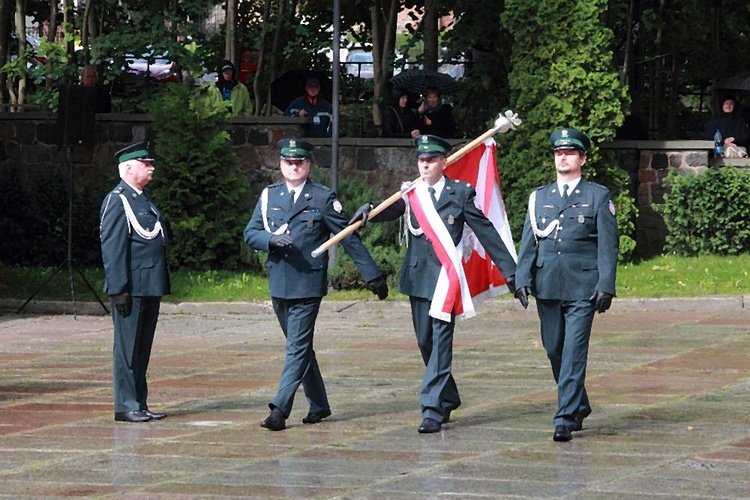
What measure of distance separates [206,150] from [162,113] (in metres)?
0.78

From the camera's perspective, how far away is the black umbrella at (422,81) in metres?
22.5

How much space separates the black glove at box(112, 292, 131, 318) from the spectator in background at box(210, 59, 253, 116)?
34.3ft

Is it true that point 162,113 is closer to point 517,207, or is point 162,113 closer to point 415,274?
point 517,207

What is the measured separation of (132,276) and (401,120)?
11.3m

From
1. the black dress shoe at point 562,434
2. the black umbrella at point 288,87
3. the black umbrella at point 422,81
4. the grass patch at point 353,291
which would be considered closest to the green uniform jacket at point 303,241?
the black dress shoe at point 562,434

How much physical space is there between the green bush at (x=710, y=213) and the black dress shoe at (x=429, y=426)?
10777mm

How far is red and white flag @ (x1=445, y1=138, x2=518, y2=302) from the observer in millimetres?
10906

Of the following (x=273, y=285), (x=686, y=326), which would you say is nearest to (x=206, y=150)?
(x=686, y=326)

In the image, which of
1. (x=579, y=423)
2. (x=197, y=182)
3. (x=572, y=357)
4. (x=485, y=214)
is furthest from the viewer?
(x=197, y=182)

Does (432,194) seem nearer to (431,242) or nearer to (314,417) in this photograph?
(431,242)

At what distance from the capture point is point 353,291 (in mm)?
18906

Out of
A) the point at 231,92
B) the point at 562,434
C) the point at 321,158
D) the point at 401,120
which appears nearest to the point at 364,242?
the point at 321,158

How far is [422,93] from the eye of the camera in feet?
74.0

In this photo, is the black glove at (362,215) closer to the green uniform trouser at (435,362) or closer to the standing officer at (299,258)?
the standing officer at (299,258)
